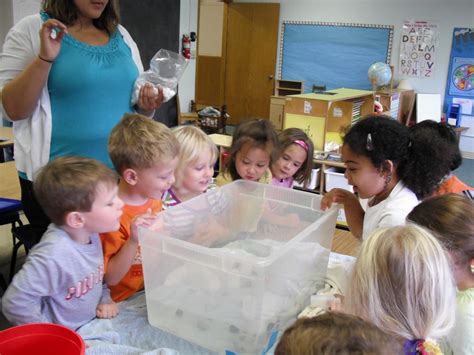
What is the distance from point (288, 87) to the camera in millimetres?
6375

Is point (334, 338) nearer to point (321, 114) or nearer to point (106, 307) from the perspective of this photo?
point (106, 307)

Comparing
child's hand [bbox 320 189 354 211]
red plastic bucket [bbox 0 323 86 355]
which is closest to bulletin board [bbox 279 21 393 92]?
child's hand [bbox 320 189 354 211]

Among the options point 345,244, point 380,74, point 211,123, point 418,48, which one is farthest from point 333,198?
point 418,48

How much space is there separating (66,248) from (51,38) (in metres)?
0.51

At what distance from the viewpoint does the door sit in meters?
6.34

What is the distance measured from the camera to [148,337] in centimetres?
104

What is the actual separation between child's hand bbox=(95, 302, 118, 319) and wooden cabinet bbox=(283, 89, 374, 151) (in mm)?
1984

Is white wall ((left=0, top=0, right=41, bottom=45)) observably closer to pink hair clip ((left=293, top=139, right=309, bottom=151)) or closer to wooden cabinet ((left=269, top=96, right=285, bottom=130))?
pink hair clip ((left=293, top=139, right=309, bottom=151))

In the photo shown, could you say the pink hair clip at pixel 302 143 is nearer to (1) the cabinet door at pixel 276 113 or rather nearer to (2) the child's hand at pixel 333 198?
(2) the child's hand at pixel 333 198

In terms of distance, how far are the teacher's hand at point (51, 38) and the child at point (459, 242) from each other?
0.97 metres

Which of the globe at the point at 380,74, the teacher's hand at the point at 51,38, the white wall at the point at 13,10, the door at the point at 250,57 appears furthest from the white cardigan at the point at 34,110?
the door at the point at 250,57

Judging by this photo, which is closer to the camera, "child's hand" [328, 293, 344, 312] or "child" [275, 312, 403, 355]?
"child" [275, 312, 403, 355]

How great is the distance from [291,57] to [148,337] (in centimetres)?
567

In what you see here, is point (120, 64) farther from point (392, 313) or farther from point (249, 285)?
point (392, 313)
